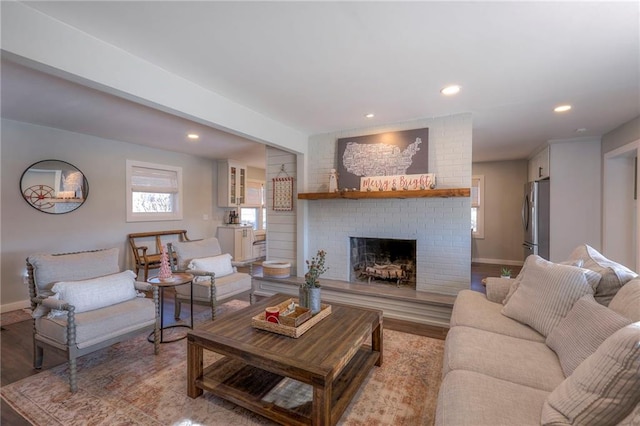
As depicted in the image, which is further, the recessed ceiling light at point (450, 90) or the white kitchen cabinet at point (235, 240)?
the white kitchen cabinet at point (235, 240)

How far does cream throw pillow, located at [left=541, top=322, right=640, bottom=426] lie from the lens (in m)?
0.97

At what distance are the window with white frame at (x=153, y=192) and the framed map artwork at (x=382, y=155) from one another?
3.47 metres

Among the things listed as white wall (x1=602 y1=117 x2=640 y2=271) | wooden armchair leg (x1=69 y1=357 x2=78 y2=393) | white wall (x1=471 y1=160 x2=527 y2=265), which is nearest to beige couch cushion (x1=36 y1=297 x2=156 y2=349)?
wooden armchair leg (x1=69 y1=357 x2=78 y2=393)

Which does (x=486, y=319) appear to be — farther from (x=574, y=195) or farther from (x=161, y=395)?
(x=574, y=195)

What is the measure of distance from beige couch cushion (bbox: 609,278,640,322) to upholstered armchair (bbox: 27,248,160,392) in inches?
125

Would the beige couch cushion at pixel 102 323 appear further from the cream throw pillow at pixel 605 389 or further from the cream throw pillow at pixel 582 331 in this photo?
the cream throw pillow at pixel 582 331

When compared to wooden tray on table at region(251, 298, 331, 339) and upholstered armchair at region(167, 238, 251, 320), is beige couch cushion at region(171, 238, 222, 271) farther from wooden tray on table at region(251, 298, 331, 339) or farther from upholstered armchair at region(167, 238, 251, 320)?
wooden tray on table at region(251, 298, 331, 339)

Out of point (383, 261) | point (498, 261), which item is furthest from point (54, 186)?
point (498, 261)

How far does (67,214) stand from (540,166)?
7598 mm

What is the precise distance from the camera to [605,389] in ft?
3.28

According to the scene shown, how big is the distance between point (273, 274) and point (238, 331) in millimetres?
2342

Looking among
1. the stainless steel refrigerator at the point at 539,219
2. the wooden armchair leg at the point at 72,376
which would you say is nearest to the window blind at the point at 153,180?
the wooden armchair leg at the point at 72,376

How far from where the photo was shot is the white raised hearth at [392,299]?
10.8 feet

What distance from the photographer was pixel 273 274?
4.34m
